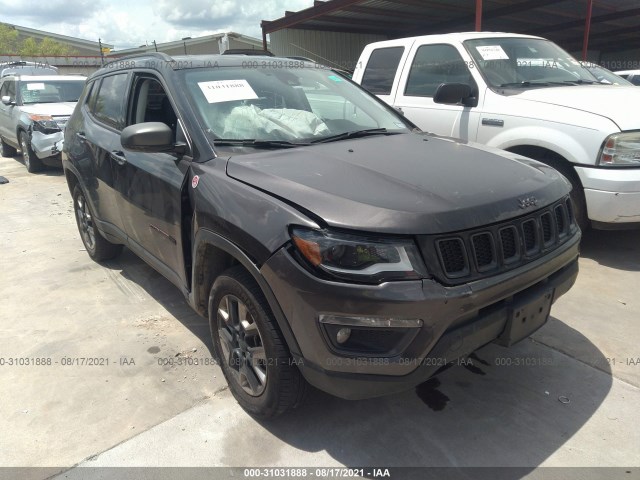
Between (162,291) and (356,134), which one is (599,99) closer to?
(356,134)

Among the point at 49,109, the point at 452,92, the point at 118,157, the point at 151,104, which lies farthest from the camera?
the point at 49,109

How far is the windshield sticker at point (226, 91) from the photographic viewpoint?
290cm

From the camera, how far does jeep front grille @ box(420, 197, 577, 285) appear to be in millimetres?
1945

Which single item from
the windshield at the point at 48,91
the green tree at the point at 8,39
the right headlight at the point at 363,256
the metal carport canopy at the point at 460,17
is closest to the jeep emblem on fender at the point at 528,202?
the right headlight at the point at 363,256

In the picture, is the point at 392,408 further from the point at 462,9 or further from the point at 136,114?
the point at 462,9

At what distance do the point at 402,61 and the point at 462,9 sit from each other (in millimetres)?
12631

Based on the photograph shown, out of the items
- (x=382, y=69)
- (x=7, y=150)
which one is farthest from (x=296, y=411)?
(x=7, y=150)

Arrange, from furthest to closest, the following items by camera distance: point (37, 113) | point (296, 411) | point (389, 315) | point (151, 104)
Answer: point (37, 113) < point (151, 104) < point (296, 411) < point (389, 315)

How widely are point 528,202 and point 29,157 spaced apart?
9912mm

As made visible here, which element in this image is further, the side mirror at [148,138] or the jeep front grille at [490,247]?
the side mirror at [148,138]

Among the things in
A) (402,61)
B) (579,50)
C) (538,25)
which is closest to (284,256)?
(402,61)

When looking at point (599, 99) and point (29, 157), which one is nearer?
point (599, 99)

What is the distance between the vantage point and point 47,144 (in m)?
8.91

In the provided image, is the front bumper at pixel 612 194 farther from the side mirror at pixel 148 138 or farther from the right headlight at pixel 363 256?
the side mirror at pixel 148 138
